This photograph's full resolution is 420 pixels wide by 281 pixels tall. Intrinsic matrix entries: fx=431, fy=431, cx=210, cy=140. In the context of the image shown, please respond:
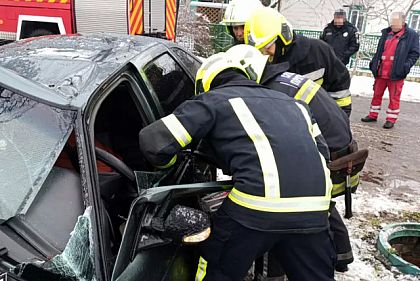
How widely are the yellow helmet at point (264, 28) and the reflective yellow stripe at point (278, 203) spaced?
1.45m

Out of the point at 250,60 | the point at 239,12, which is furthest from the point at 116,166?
the point at 239,12

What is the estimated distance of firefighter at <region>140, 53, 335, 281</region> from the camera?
1891 mm

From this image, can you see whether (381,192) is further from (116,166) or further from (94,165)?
(94,165)

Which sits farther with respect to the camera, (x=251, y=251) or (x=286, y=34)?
(x=286, y=34)

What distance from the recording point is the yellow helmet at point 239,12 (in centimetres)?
390

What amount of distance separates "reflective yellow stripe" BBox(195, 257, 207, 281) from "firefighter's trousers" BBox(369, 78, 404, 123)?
5781 millimetres

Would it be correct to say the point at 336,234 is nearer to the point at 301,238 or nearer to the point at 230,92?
the point at 301,238

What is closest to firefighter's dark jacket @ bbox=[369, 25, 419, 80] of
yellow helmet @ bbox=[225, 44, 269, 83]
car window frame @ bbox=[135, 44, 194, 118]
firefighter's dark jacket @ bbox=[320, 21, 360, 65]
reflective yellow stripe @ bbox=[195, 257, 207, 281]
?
firefighter's dark jacket @ bbox=[320, 21, 360, 65]

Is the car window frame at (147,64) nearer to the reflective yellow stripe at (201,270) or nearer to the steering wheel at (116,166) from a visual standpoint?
the steering wheel at (116,166)

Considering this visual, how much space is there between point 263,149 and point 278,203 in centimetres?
24

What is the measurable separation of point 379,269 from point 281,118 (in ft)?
6.19

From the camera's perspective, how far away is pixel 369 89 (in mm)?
11148

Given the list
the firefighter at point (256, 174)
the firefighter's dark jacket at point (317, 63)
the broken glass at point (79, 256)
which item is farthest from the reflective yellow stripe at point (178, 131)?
the firefighter's dark jacket at point (317, 63)

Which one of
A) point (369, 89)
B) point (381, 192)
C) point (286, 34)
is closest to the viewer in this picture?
point (286, 34)
